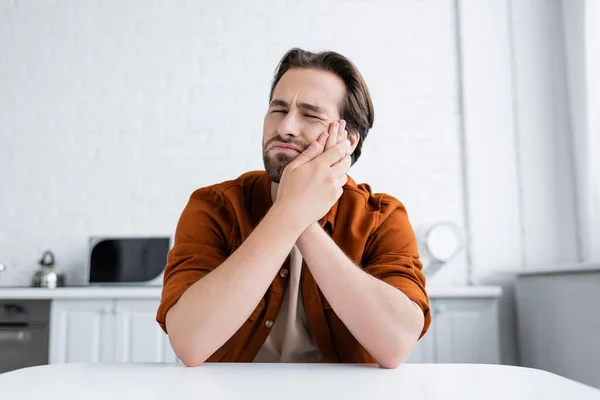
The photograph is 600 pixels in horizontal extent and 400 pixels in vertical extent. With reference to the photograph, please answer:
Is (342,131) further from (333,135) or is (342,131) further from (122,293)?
(122,293)

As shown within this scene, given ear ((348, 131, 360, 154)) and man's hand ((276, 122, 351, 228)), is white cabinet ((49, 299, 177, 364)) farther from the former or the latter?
man's hand ((276, 122, 351, 228))

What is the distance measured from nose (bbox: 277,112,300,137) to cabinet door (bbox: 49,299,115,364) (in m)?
1.71

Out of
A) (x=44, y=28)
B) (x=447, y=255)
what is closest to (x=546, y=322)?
(x=447, y=255)

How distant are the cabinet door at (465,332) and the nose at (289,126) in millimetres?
1559

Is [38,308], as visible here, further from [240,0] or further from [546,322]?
[546,322]

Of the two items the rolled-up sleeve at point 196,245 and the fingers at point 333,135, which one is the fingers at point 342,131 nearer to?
the fingers at point 333,135

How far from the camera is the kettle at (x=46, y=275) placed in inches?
118

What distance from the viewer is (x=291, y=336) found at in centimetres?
128

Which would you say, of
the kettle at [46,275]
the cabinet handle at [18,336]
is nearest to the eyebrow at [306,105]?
the cabinet handle at [18,336]

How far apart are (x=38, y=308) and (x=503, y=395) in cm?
250

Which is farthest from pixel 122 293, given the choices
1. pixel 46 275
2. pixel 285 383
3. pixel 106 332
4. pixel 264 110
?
pixel 285 383

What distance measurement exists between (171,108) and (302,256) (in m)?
2.21

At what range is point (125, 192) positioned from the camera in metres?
3.20

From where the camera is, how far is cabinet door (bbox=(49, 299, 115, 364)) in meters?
2.63
